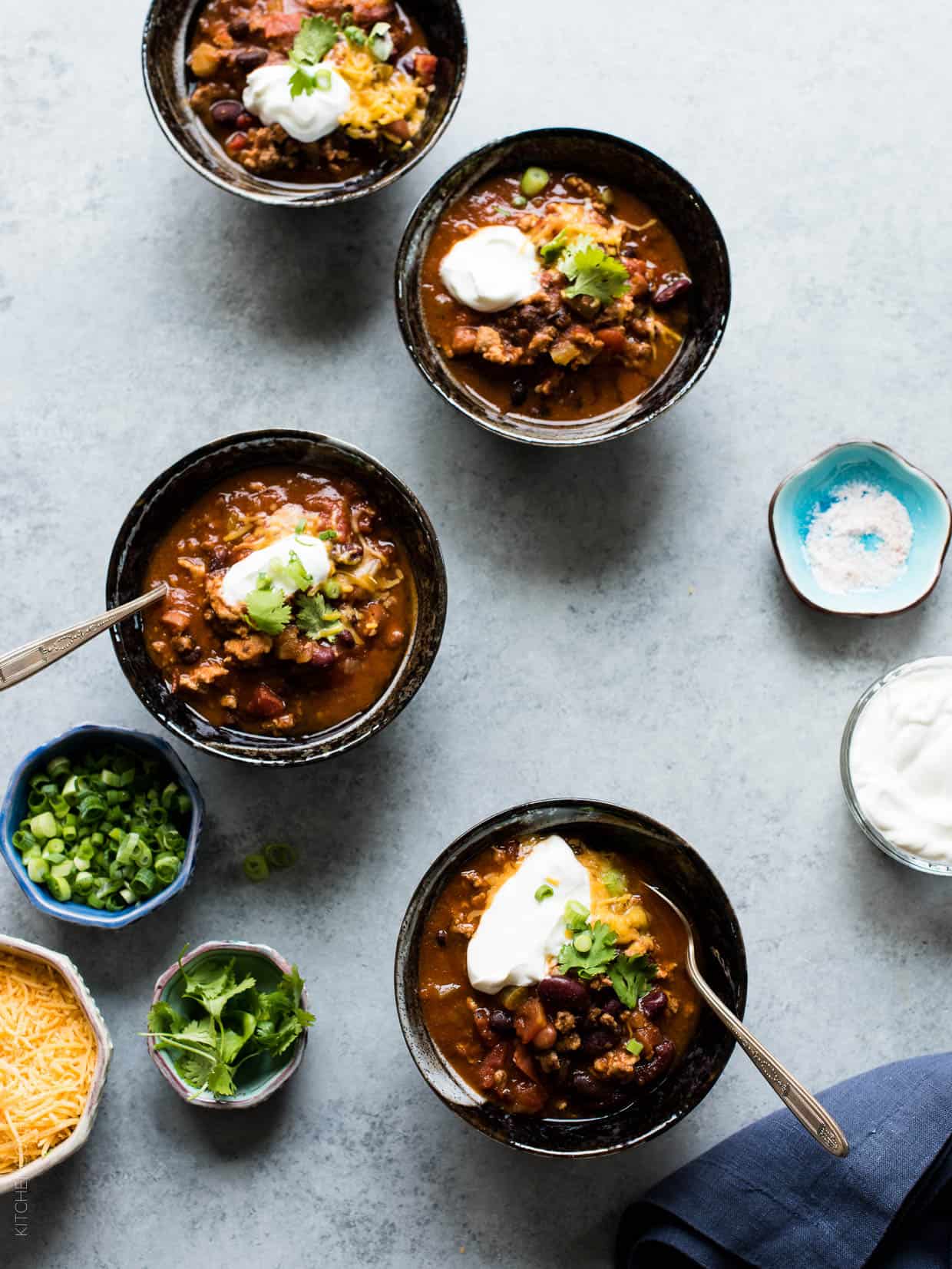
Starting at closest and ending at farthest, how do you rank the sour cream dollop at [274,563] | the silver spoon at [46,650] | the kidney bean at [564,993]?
the silver spoon at [46,650], the kidney bean at [564,993], the sour cream dollop at [274,563]

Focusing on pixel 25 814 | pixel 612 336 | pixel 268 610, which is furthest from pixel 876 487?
pixel 25 814

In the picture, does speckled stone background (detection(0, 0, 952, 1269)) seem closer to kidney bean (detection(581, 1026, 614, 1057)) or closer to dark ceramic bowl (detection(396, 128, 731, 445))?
dark ceramic bowl (detection(396, 128, 731, 445))

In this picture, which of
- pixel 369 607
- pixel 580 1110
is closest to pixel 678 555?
pixel 369 607

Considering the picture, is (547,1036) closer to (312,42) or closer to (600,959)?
(600,959)

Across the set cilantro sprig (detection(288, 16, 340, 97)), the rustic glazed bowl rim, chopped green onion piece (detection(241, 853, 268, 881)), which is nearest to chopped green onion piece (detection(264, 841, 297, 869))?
chopped green onion piece (detection(241, 853, 268, 881))

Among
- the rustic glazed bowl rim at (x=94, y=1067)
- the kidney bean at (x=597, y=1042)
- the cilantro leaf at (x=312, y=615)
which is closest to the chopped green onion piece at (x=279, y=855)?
the rustic glazed bowl rim at (x=94, y=1067)

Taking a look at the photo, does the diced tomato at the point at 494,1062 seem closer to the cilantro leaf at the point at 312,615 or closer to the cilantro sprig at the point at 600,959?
the cilantro sprig at the point at 600,959

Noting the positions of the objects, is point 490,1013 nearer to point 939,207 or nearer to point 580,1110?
point 580,1110
